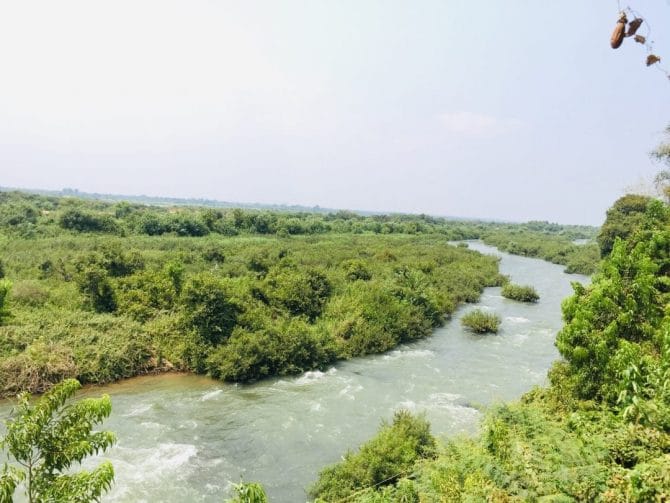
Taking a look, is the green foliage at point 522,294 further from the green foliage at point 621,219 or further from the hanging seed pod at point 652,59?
the hanging seed pod at point 652,59

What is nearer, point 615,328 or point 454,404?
point 615,328

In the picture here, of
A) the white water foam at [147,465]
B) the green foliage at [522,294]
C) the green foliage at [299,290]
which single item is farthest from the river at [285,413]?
the green foliage at [522,294]

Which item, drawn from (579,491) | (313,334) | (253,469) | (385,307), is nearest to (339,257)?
(385,307)

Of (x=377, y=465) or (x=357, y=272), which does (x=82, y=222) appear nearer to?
(x=357, y=272)

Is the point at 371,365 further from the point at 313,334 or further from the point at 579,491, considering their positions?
the point at 579,491

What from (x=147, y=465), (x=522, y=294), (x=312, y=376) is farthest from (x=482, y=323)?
(x=147, y=465)
